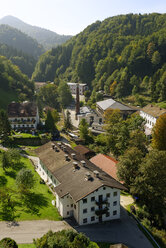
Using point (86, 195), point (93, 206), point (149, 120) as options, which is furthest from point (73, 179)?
point (149, 120)

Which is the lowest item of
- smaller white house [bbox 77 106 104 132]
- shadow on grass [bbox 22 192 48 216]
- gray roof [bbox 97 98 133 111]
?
smaller white house [bbox 77 106 104 132]

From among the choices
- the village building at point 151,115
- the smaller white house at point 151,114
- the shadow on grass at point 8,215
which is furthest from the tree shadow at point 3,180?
the smaller white house at point 151,114

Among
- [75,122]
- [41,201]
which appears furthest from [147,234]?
[75,122]

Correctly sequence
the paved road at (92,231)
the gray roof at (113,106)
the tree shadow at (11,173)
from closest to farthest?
the paved road at (92,231), the tree shadow at (11,173), the gray roof at (113,106)

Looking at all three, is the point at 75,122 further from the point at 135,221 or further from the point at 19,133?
the point at 135,221

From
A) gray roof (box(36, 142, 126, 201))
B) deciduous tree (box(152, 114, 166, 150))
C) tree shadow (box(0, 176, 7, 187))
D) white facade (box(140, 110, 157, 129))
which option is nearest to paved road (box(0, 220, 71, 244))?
gray roof (box(36, 142, 126, 201))

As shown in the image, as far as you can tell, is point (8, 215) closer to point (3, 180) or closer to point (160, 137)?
point (3, 180)

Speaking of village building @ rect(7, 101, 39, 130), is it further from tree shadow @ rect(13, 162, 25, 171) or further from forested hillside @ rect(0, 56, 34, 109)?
forested hillside @ rect(0, 56, 34, 109)

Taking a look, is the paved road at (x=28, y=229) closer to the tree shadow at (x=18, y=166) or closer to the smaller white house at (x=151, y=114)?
the tree shadow at (x=18, y=166)
